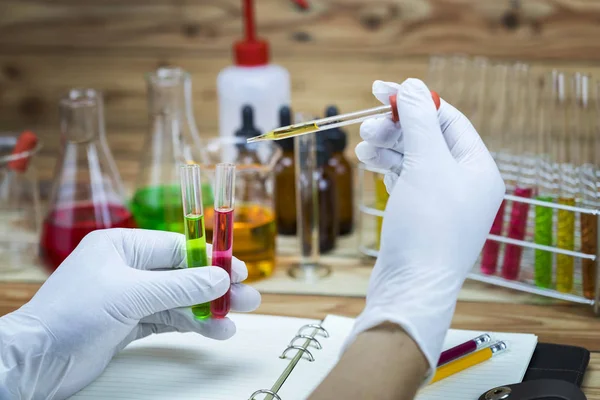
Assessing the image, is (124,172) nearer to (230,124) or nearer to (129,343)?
(230,124)

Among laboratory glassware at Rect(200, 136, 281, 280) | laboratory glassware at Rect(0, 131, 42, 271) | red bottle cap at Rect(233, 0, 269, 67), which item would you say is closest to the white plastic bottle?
red bottle cap at Rect(233, 0, 269, 67)

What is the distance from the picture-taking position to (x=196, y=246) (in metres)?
1.01

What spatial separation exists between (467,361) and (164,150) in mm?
660

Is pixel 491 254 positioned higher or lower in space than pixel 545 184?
lower

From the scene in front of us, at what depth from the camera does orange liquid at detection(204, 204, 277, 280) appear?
1.32 metres

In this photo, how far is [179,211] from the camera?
1394 millimetres

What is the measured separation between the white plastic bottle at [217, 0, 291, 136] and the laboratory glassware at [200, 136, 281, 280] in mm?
102

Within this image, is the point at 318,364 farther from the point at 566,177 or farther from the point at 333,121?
the point at 566,177

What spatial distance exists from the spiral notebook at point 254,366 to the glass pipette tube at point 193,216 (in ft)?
0.26

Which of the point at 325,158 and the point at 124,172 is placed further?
the point at 124,172

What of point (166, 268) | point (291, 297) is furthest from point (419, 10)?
point (166, 268)

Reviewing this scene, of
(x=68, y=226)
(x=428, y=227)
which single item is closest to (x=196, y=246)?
(x=428, y=227)

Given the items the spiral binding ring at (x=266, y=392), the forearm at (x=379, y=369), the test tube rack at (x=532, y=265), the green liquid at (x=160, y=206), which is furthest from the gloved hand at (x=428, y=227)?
the green liquid at (x=160, y=206)

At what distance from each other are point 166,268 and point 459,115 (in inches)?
15.6
